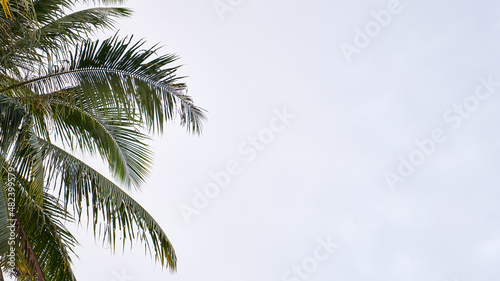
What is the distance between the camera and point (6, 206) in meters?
4.80

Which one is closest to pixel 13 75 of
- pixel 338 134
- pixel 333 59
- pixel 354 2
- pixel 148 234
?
pixel 148 234

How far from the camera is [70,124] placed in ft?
18.8

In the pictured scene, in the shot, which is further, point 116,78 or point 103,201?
point 103,201

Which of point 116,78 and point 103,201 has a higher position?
point 116,78

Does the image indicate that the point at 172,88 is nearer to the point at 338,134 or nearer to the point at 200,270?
the point at 200,270

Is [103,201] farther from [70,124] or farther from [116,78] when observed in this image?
[116,78]

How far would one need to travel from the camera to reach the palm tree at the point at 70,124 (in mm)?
4938

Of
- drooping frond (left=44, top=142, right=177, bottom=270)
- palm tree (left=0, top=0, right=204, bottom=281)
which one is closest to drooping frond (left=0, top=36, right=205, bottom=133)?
palm tree (left=0, top=0, right=204, bottom=281)

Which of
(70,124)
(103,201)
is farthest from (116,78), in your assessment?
(103,201)

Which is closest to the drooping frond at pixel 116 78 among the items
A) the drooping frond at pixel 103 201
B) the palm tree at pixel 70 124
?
the palm tree at pixel 70 124

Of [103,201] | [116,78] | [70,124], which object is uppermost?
[70,124]

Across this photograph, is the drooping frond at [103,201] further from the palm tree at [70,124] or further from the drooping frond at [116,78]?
the drooping frond at [116,78]

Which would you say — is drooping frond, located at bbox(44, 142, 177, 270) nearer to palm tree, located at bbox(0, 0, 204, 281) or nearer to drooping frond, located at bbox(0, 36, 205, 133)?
palm tree, located at bbox(0, 0, 204, 281)

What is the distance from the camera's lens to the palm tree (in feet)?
16.2
